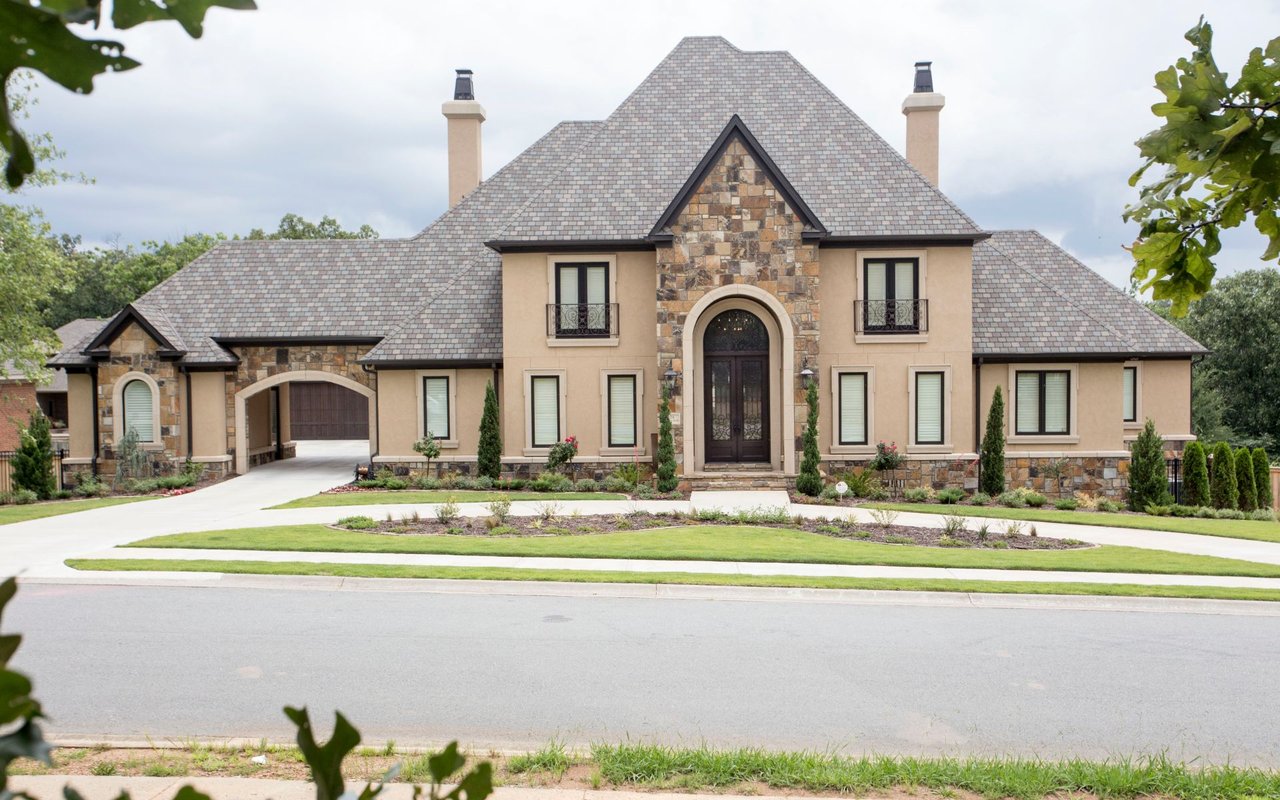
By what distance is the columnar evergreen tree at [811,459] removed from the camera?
2291cm

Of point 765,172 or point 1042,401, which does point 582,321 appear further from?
point 1042,401

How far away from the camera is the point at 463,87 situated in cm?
3181

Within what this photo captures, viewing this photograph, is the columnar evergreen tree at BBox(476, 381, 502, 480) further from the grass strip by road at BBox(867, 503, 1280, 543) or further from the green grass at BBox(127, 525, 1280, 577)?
the grass strip by road at BBox(867, 503, 1280, 543)

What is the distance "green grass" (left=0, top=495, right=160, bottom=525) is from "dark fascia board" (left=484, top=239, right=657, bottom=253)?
34.5 ft

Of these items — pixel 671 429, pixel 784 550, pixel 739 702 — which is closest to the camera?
pixel 739 702

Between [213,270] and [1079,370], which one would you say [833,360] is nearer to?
[1079,370]

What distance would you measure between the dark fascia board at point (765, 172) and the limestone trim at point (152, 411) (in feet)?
47.6

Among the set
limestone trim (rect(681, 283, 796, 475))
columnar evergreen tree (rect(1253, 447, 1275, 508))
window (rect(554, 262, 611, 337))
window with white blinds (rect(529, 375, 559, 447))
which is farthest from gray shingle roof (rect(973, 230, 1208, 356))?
window with white blinds (rect(529, 375, 559, 447))

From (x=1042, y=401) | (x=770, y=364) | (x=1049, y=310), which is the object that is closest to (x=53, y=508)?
(x=770, y=364)

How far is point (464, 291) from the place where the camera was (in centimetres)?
2777

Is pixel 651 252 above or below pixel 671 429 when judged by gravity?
above

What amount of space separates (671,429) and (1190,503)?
12.4m

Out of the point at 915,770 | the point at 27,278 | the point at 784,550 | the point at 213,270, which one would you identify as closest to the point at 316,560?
the point at 784,550

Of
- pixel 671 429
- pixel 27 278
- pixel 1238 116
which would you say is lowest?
pixel 671 429
